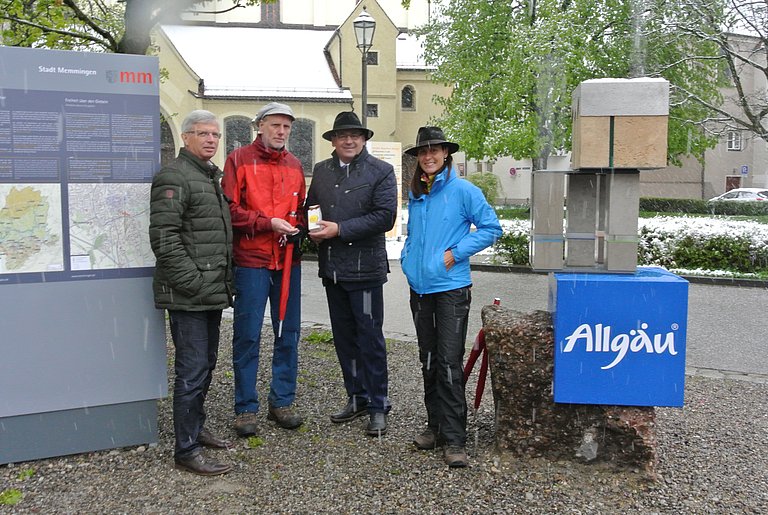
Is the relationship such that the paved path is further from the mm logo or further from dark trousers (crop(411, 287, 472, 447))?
the mm logo

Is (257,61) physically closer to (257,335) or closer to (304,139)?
(304,139)

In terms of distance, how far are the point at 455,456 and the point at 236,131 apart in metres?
33.6

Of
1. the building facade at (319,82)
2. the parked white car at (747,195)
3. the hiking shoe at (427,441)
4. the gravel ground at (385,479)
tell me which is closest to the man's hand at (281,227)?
the gravel ground at (385,479)

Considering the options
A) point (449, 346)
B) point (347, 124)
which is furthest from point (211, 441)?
point (347, 124)

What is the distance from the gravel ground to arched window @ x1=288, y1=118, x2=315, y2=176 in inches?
1282

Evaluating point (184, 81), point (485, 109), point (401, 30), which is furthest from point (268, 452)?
point (401, 30)

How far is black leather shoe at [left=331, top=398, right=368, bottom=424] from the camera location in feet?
17.1

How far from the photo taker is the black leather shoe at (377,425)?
493 centimetres

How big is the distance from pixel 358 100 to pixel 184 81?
360 inches

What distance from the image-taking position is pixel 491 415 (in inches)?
209

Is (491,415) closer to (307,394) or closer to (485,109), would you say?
(307,394)

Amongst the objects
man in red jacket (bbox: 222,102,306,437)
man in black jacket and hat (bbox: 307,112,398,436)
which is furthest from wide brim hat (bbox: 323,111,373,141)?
man in red jacket (bbox: 222,102,306,437)

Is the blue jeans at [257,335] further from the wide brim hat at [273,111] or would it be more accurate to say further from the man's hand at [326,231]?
the wide brim hat at [273,111]

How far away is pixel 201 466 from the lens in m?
4.25
